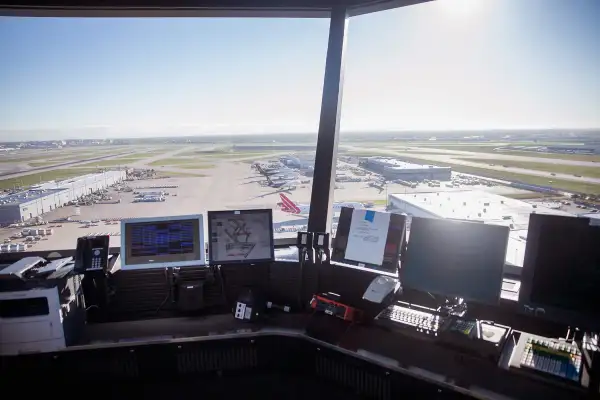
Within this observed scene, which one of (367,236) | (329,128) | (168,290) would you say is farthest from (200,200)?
(367,236)

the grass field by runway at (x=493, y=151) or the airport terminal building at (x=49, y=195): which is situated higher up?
the grass field by runway at (x=493, y=151)

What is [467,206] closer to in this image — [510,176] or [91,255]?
[510,176]

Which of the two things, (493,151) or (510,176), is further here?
(493,151)

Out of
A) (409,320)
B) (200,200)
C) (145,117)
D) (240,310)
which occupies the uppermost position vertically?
(145,117)

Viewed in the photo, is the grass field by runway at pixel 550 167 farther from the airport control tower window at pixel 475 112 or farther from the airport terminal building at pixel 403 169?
the airport terminal building at pixel 403 169

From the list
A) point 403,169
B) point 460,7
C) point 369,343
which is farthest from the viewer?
point 403,169

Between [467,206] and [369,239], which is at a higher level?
[467,206]

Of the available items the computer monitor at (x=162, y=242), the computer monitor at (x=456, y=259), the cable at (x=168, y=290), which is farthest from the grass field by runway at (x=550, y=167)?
the cable at (x=168, y=290)

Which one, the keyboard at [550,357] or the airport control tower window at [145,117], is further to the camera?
the airport control tower window at [145,117]
